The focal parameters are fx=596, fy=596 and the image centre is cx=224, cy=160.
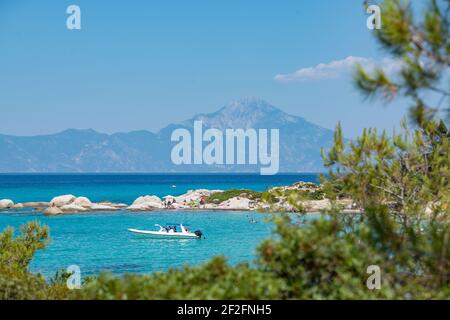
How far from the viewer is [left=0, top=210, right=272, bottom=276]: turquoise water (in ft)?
92.4

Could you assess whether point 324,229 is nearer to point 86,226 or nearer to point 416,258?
point 416,258

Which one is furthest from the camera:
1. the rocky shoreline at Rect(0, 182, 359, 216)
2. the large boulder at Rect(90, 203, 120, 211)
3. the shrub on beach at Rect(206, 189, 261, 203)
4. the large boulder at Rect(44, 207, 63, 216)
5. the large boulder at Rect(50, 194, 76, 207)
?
the shrub on beach at Rect(206, 189, 261, 203)

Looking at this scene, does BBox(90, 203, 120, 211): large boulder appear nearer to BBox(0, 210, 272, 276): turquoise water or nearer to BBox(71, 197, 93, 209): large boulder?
BBox(71, 197, 93, 209): large boulder

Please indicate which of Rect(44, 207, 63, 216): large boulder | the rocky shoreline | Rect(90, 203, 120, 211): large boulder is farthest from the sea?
Rect(90, 203, 120, 211): large boulder

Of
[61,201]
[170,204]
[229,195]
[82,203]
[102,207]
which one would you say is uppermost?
[229,195]

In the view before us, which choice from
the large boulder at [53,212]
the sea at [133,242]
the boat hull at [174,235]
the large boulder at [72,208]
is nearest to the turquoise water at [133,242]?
the sea at [133,242]

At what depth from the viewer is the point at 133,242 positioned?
36.3m

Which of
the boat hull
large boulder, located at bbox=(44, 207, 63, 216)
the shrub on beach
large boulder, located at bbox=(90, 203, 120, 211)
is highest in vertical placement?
the shrub on beach

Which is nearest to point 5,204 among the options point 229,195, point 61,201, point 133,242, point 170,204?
point 61,201

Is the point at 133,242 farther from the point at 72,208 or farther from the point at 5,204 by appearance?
the point at 5,204

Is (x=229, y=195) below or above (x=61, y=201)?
above

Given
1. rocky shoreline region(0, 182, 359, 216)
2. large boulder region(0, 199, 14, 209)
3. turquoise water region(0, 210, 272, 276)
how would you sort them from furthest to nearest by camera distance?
large boulder region(0, 199, 14, 209)
rocky shoreline region(0, 182, 359, 216)
turquoise water region(0, 210, 272, 276)
